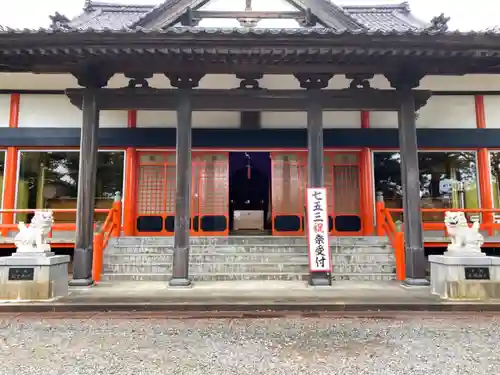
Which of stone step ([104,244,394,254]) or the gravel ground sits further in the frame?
stone step ([104,244,394,254])

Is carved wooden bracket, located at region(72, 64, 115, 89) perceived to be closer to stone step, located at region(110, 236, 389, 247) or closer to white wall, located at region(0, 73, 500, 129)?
white wall, located at region(0, 73, 500, 129)

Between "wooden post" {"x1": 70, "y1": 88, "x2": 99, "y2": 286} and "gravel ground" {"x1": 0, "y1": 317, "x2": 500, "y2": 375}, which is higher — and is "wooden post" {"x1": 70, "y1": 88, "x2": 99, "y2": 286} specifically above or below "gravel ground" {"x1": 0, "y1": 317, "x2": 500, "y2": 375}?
above

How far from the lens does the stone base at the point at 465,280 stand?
592 centimetres

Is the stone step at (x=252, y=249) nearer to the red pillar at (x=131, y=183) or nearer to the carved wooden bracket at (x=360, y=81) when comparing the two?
the red pillar at (x=131, y=183)

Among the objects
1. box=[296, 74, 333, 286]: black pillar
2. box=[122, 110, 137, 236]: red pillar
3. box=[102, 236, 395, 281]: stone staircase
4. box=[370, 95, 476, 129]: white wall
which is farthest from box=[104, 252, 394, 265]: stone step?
box=[370, 95, 476, 129]: white wall

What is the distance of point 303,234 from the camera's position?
10586 millimetres

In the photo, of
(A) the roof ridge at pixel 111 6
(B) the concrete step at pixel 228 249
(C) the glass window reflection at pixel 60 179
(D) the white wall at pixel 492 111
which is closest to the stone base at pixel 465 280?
(B) the concrete step at pixel 228 249

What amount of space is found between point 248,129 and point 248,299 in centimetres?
577

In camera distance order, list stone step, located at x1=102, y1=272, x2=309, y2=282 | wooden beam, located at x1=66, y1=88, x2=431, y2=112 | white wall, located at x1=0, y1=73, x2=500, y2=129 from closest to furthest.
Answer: wooden beam, located at x1=66, y1=88, x2=431, y2=112 → stone step, located at x1=102, y1=272, x2=309, y2=282 → white wall, located at x1=0, y1=73, x2=500, y2=129

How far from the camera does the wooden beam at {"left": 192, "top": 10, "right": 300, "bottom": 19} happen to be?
8859 millimetres

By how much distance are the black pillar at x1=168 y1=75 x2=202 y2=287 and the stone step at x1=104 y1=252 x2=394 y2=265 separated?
47.1 inches

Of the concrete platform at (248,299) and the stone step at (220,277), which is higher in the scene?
the stone step at (220,277)

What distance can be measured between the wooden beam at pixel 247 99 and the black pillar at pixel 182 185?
18 cm

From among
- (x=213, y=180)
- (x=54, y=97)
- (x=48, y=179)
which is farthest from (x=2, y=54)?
(x=213, y=180)
